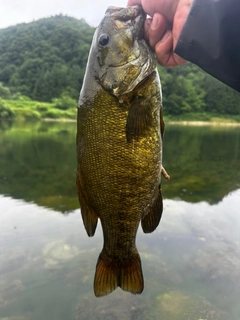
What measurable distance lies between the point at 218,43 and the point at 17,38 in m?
113

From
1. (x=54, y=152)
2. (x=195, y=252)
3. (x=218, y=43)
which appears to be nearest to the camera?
(x=218, y=43)

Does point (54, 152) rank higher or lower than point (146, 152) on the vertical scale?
lower

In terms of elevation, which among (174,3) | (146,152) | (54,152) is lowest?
(54,152)

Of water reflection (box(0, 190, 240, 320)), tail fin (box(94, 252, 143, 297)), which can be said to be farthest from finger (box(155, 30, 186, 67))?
water reflection (box(0, 190, 240, 320))

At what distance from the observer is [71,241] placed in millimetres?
8258

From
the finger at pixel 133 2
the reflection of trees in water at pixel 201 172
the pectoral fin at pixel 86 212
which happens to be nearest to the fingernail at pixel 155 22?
the finger at pixel 133 2

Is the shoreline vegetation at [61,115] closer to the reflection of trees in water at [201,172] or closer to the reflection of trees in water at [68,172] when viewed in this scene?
the reflection of trees in water at [201,172]

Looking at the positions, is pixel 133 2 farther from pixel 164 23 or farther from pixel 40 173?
pixel 40 173

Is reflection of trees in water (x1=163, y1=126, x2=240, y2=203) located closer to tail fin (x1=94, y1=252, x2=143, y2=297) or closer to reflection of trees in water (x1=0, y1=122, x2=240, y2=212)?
reflection of trees in water (x1=0, y1=122, x2=240, y2=212)

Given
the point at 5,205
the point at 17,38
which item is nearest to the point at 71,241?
the point at 5,205

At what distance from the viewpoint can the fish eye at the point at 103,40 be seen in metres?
2.30

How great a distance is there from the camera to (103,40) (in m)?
2.31

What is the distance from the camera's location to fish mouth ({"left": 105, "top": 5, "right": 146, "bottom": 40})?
2.23 metres

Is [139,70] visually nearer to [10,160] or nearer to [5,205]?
[5,205]
